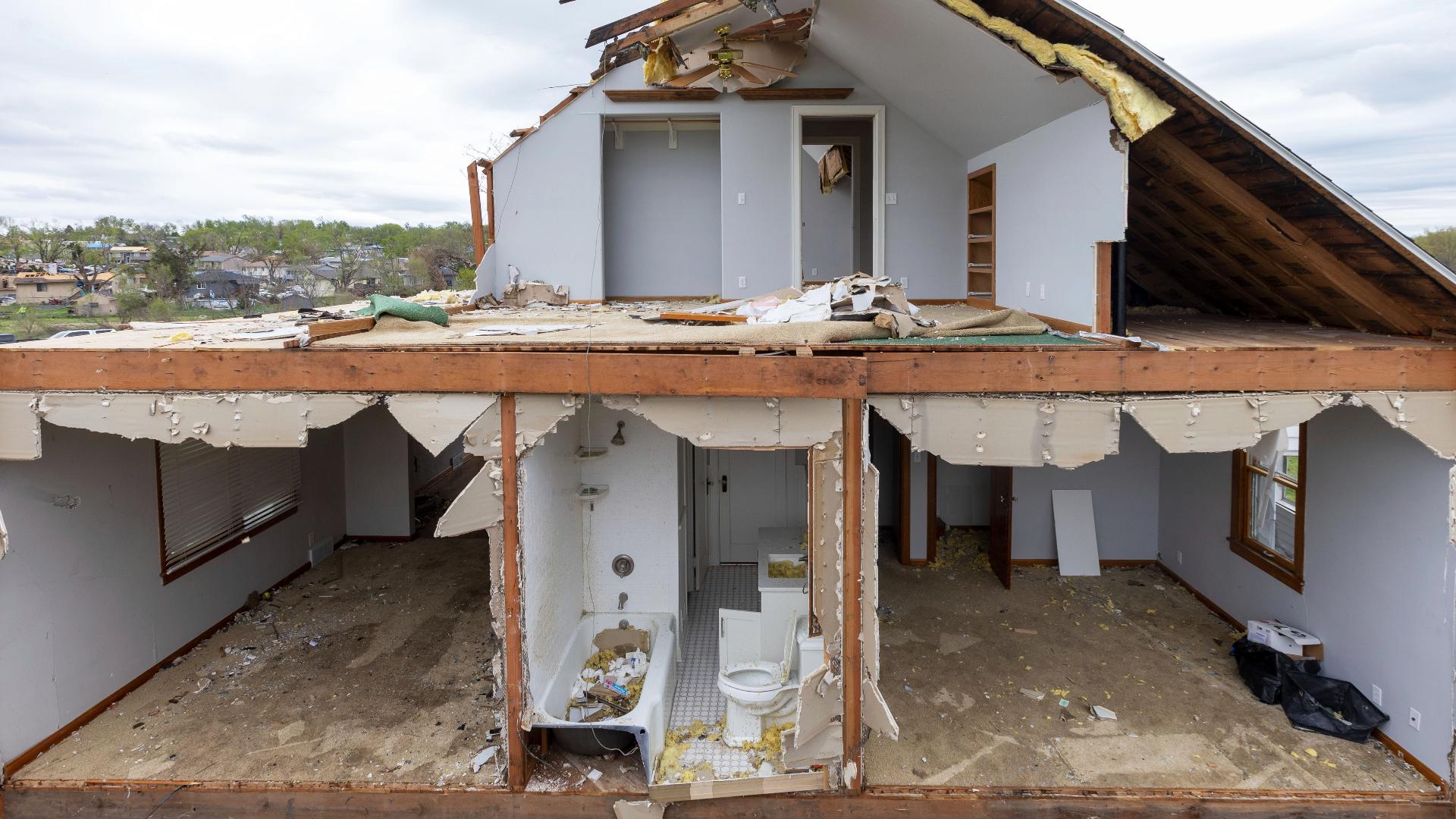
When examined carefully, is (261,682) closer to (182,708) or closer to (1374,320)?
(182,708)

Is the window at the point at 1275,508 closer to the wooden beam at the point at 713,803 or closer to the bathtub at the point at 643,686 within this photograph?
the wooden beam at the point at 713,803

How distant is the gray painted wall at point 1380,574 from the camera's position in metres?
4.51

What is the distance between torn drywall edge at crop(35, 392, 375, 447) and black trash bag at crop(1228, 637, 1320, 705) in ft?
21.0

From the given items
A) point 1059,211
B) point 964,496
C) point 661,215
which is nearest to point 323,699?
point 661,215

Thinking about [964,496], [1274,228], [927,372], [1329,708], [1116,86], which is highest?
[1116,86]

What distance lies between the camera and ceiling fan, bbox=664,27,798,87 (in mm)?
7566

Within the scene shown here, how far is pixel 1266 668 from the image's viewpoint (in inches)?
220

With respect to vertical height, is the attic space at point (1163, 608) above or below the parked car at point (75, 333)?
below

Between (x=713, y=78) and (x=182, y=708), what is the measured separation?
736 centimetres

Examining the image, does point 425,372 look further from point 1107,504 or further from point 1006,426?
point 1107,504

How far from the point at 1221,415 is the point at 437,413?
4517 mm

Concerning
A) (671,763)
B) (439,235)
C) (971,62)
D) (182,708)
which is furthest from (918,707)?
(439,235)

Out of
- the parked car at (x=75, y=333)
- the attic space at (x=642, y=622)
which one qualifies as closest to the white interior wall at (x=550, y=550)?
the attic space at (x=642, y=622)

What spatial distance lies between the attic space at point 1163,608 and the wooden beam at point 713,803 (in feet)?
0.44
